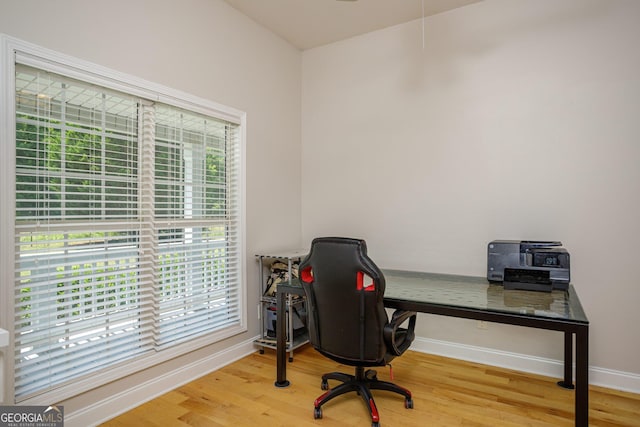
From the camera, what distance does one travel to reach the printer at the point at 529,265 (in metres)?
2.43

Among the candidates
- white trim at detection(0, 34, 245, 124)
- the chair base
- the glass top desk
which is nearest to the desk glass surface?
the glass top desk

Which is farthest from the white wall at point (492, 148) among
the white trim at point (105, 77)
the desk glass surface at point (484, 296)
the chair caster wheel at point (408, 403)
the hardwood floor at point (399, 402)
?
the white trim at point (105, 77)

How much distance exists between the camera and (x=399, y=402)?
2.46 metres

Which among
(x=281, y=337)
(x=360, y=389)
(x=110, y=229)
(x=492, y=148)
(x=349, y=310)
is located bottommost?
(x=360, y=389)

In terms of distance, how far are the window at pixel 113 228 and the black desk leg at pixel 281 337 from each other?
0.61 m

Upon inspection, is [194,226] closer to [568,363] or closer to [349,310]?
[349,310]

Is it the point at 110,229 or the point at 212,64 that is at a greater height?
the point at 212,64

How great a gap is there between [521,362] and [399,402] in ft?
3.83

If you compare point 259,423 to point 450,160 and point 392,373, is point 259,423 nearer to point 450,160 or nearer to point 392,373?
point 392,373

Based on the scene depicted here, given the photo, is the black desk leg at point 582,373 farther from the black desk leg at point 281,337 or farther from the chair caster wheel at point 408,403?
the black desk leg at point 281,337

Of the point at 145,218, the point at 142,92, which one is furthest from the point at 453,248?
the point at 142,92

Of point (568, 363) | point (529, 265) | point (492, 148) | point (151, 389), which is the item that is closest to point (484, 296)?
point (529, 265)

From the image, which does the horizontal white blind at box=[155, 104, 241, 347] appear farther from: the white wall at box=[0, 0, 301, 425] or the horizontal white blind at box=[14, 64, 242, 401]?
the white wall at box=[0, 0, 301, 425]

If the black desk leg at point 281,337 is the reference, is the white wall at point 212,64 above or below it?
above
